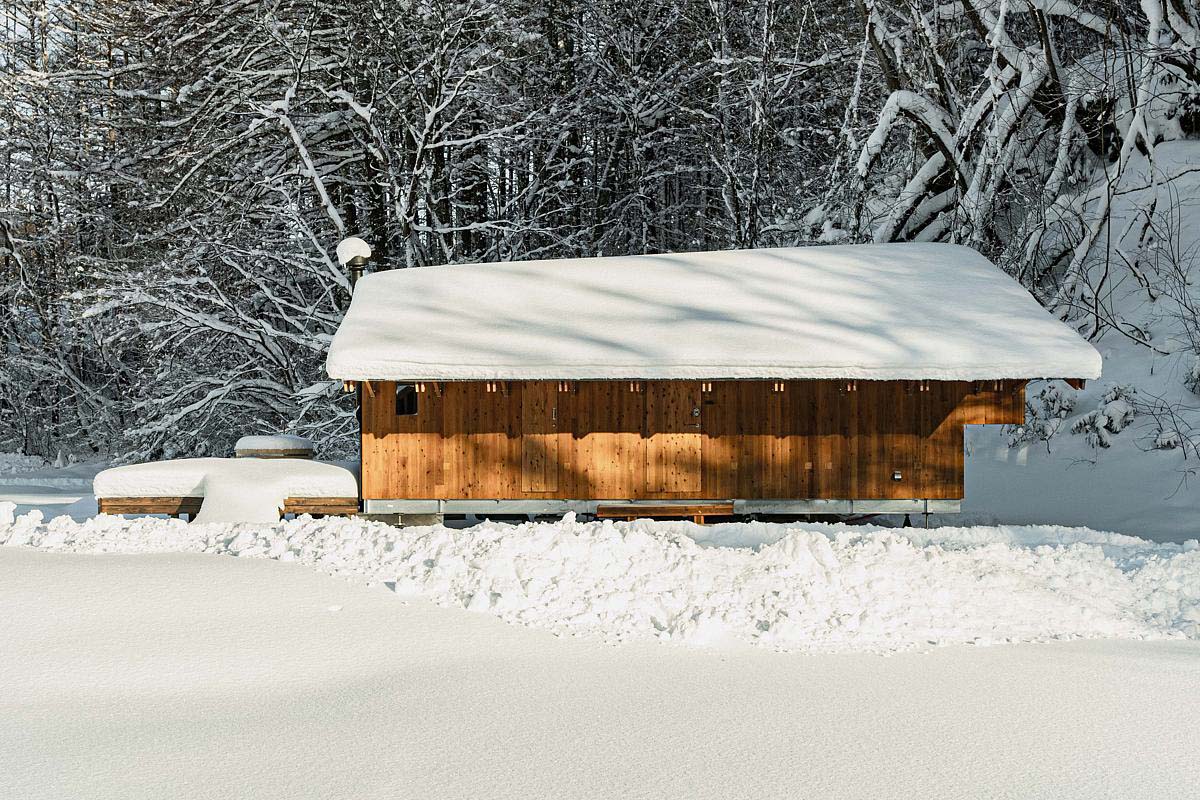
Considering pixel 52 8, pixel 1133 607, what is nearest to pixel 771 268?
pixel 1133 607

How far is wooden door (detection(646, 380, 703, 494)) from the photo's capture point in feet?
42.2

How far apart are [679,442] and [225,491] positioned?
5.50m

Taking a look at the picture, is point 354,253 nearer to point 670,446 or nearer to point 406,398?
point 406,398

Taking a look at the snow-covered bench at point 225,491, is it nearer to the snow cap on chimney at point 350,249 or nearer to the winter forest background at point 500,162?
the winter forest background at point 500,162

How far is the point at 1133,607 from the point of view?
888cm

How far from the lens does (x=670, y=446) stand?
42.3 feet

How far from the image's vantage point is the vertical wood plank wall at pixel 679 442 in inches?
506

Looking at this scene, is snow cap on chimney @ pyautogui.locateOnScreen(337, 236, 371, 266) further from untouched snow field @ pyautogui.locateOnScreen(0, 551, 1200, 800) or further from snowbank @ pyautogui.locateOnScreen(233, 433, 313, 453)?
untouched snow field @ pyautogui.locateOnScreen(0, 551, 1200, 800)

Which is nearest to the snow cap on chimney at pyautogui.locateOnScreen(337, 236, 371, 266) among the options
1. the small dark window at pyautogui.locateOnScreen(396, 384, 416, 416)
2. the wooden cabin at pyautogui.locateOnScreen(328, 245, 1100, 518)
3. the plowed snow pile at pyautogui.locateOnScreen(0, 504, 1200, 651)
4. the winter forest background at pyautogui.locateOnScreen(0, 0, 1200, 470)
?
the winter forest background at pyautogui.locateOnScreen(0, 0, 1200, 470)

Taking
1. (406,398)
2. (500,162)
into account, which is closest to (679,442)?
(406,398)

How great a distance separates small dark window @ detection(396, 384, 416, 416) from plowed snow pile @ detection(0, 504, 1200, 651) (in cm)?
216

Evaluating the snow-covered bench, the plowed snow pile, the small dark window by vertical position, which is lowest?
the plowed snow pile

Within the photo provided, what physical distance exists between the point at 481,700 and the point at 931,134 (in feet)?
55.6

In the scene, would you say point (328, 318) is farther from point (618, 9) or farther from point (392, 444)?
point (618, 9)
